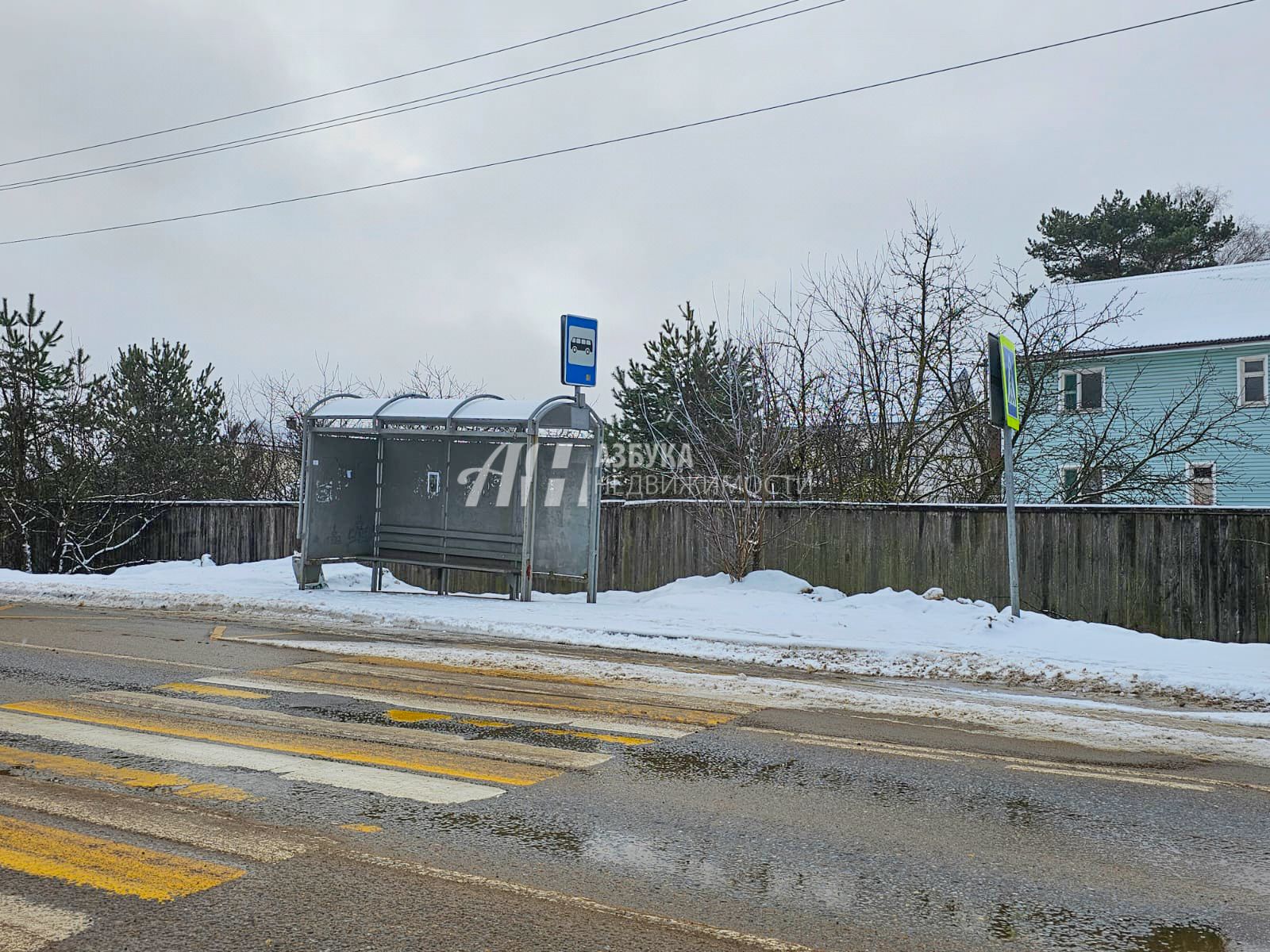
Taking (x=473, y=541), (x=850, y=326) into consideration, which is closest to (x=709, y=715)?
(x=473, y=541)

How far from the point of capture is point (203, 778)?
5.07m

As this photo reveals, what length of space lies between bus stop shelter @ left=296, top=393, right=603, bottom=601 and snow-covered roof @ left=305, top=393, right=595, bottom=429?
0.02m

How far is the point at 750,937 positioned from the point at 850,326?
51.1ft

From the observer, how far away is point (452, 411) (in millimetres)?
14336

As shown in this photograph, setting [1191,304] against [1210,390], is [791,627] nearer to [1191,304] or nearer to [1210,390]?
[1210,390]

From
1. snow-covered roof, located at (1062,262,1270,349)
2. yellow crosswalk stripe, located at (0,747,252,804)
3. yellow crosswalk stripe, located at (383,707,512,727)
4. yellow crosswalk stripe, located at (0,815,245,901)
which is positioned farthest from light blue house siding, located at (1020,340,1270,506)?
yellow crosswalk stripe, located at (0,815,245,901)

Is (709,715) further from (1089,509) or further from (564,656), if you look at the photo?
(1089,509)

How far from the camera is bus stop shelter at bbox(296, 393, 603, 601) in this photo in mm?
14234

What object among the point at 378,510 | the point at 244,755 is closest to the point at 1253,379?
the point at 378,510

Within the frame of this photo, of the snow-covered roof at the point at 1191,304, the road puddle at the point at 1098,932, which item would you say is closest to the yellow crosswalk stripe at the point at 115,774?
the road puddle at the point at 1098,932

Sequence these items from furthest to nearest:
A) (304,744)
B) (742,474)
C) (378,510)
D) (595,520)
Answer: (378,510)
(742,474)
(595,520)
(304,744)

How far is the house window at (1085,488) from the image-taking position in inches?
663

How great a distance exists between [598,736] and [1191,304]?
3148 cm

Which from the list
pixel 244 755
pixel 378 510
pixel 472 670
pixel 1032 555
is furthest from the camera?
pixel 378 510
